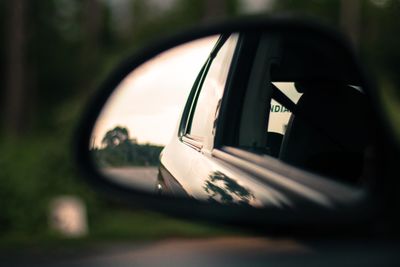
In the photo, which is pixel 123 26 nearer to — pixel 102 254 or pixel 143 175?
pixel 102 254

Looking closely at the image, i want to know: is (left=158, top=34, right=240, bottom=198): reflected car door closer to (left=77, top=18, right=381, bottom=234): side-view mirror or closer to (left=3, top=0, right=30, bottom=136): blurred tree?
(left=77, top=18, right=381, bottom=234): side-view mirror

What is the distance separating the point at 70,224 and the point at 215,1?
7220mm

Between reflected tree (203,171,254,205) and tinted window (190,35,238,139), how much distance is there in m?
0.25

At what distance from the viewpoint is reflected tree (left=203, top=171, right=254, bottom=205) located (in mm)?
1631

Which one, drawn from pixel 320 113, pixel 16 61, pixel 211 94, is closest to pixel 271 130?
pixel 320 113

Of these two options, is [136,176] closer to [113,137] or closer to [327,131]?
[113,137]

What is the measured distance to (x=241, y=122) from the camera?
207 cm

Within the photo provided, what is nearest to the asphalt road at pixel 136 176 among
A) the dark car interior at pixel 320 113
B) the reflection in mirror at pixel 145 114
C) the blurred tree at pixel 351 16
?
the reflection in mirror at pixel 145 114

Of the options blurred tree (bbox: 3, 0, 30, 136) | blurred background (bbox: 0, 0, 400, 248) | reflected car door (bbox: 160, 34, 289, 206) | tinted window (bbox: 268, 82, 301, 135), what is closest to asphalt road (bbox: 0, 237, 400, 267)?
blurred background (bbox: 0, 0, 400, 248)

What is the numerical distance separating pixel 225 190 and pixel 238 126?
1.26ft

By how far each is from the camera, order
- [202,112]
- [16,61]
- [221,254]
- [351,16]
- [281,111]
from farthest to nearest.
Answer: [16,61] < [351,16] < [221,254] < [202,112] < [281,111]

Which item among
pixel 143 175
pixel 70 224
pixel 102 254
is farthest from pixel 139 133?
pixel 70 224

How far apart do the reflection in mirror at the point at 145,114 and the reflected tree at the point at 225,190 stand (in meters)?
0.19

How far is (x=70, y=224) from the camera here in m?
9.70
